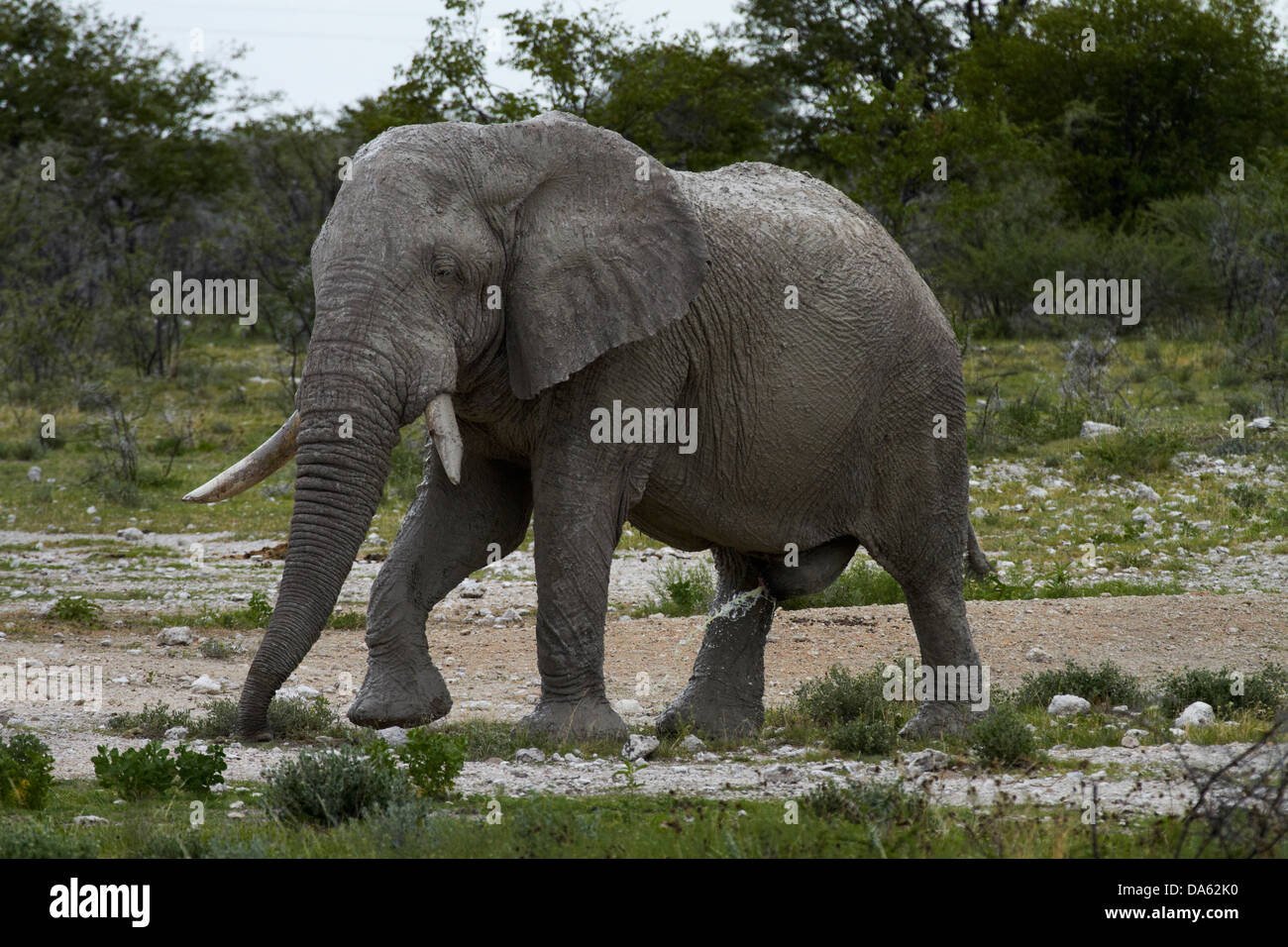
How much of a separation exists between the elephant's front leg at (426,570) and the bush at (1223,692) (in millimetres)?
3913

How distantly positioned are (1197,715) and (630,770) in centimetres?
350

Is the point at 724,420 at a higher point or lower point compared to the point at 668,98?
lower

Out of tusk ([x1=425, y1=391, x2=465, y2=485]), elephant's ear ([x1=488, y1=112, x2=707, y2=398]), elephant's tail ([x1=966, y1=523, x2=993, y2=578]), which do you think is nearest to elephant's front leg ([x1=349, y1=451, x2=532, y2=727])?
elephant's ear ([x1=488, y1=112, x2=707, y2=398])

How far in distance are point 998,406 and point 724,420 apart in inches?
512

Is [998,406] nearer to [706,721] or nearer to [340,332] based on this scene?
[706,721]

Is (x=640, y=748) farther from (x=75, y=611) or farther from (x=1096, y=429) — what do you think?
(x=1096, y=429)

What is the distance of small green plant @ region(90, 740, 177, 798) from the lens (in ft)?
22.4

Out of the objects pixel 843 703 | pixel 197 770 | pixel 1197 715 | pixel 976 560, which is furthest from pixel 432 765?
pixel 976 560

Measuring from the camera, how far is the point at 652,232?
816 centimetres

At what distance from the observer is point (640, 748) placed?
7934 mm

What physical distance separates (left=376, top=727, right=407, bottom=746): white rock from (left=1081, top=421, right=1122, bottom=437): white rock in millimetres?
13171

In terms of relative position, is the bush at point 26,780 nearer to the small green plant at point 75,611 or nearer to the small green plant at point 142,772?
the small green plant at point 142,772

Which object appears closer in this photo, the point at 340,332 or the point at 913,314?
the point at 340,332
